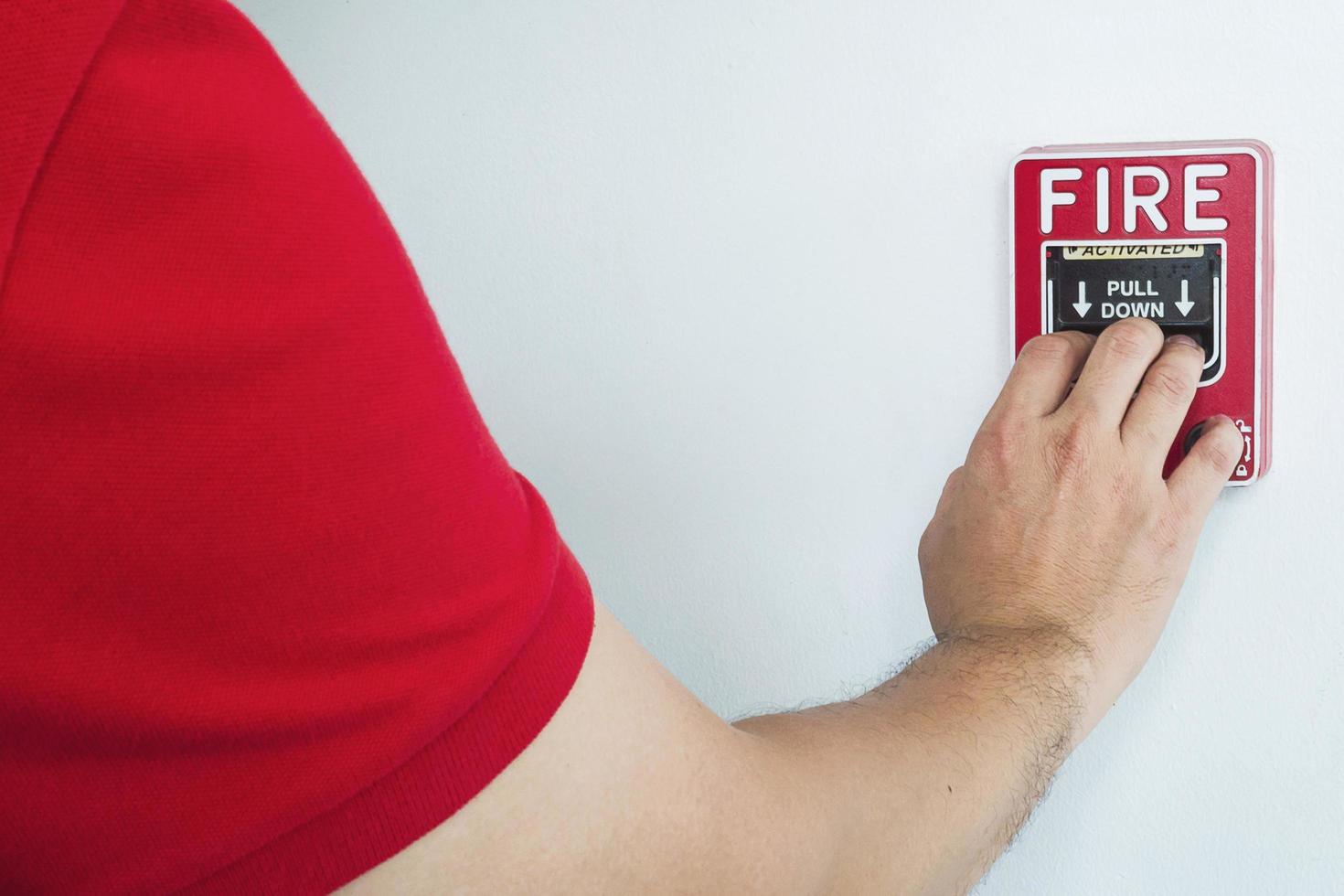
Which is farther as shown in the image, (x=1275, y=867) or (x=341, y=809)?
(x=1275, y=867)

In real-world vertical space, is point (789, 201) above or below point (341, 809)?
above

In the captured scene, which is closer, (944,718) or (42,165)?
(42,165)

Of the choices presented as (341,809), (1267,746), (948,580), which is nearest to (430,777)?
(341,809)

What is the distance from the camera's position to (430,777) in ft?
1.11

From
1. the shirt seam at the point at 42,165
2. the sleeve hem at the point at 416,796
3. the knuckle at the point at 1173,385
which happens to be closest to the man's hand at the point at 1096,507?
the knuckle at the point at 1173,385

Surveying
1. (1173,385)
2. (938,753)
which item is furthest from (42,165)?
(1173,385)

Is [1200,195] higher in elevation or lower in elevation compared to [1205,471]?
higher

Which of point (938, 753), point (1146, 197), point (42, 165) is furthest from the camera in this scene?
point (1146, 197)

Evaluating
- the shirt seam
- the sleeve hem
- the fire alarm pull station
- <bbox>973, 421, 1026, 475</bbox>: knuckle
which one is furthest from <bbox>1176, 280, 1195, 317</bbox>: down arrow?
the shirt seam

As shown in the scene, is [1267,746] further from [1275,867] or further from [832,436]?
[832,436]

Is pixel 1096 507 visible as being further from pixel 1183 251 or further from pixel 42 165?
pixel 42 165

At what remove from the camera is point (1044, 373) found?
566 millimetres

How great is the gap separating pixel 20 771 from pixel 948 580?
0.42m

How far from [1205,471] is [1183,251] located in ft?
0.38
